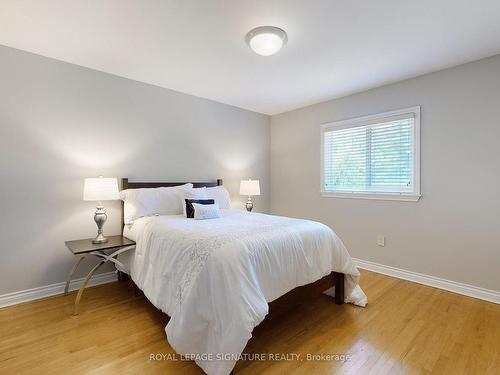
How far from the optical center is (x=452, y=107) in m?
2.70

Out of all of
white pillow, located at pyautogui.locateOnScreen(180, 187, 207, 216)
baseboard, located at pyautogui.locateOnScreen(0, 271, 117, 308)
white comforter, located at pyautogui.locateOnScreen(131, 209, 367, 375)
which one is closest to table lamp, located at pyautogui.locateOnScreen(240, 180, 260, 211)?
white pillow, located at pyautogui.locateOnScreen(180, 187, 207, 216)

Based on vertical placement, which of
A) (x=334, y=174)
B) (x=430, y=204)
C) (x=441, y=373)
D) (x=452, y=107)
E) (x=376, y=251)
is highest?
(x=452, y=107)

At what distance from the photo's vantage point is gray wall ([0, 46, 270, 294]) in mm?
2381

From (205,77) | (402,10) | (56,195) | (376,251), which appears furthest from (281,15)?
(376,251)

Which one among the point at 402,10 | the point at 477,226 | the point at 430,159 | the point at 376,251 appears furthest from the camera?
the point at 376,251

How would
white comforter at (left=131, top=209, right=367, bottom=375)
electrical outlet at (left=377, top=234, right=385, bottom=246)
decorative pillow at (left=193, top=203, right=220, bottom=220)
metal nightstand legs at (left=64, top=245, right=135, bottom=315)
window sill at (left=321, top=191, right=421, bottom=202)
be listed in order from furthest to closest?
electrical outlet at (left=377, top=234, right=385, bottom=246)
window sill at (left=321, top=191, right=421, bottom=202)
decorative pillow at (left=193, top=203, right=220, bottom=220)
metal nightstand legs at (left=64, top=245, right=135, bottom=315)
white comforter at (left=131, top=209, right=367, bottom=375)

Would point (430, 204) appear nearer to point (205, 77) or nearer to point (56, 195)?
point (205, 77)

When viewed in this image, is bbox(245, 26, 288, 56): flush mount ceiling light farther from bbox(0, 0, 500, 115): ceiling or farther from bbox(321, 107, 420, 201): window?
bbox(321, 107, 420, 201): window

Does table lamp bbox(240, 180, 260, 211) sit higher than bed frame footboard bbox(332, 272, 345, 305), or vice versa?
table lamp bbox(240, 180, 260, 211)

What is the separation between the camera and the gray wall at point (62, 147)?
7.81ft

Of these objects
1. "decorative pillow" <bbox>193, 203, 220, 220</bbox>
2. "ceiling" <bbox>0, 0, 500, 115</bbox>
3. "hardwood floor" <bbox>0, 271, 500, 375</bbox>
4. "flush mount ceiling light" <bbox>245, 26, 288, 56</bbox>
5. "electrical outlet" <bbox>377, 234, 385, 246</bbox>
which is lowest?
"hardwood floor" <bbox>0, 271, 500, 375</bbox>

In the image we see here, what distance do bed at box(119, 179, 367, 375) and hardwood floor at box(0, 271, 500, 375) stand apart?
24cm

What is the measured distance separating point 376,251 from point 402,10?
2.63m

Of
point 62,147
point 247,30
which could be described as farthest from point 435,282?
point 62,147
